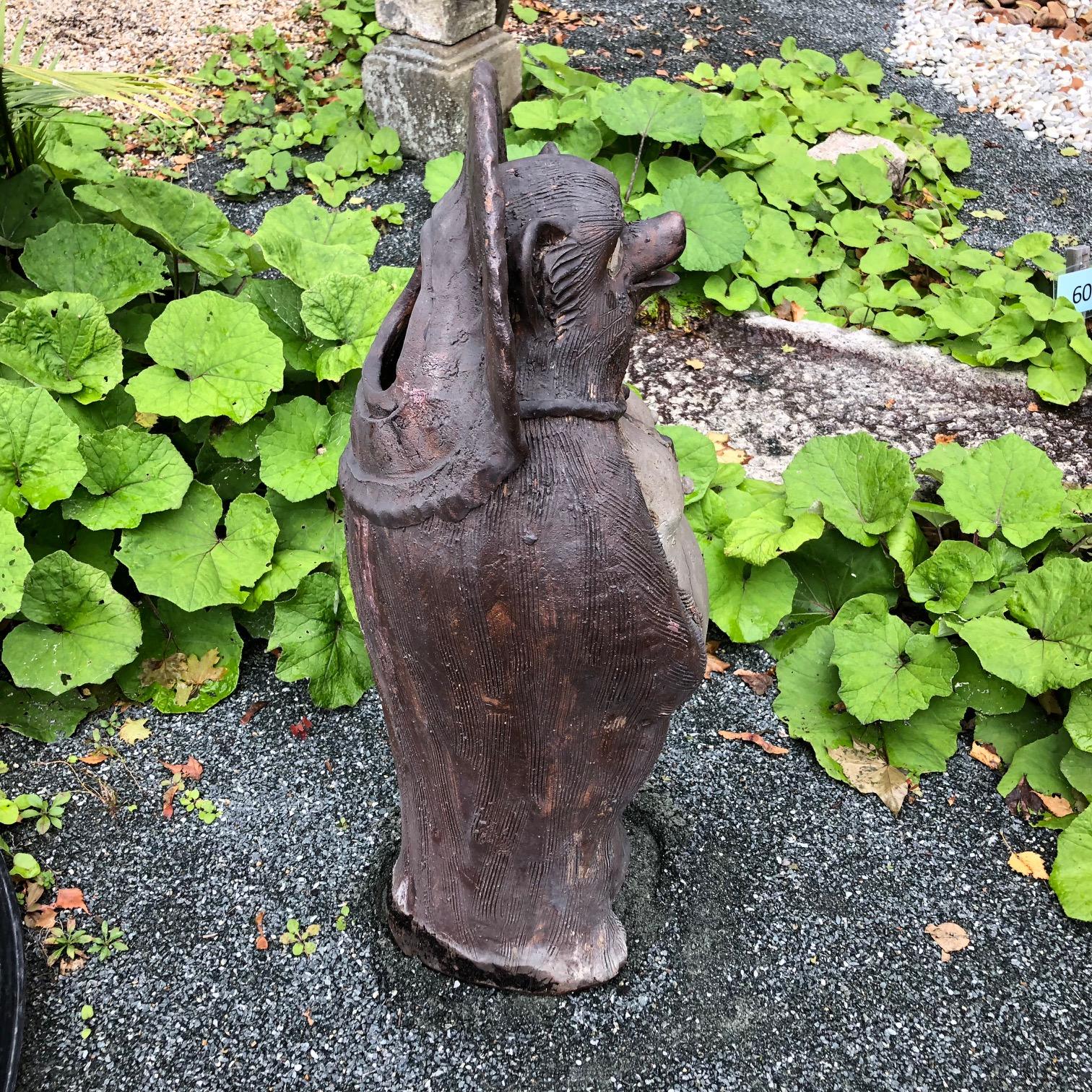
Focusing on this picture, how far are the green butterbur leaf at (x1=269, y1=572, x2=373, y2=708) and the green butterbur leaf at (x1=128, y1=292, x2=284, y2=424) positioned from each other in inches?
23.4

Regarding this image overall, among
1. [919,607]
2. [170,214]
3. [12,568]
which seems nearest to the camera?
[12,568]

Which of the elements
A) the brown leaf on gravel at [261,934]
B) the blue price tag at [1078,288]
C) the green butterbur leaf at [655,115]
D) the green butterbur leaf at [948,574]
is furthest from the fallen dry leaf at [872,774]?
the green butterbur leaf at [655,115]

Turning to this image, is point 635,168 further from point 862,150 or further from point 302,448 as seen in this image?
point 302,448

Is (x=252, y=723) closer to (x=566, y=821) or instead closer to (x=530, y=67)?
(x=566, y=821)

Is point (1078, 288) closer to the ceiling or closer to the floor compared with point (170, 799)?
closer to the ceiling

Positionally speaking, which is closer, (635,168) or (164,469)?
(164,469)

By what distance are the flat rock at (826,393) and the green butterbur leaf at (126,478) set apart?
1.96 meters

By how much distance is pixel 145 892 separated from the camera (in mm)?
2535

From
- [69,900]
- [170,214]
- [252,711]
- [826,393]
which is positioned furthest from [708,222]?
[69,900]

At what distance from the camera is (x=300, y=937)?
2.40 meters

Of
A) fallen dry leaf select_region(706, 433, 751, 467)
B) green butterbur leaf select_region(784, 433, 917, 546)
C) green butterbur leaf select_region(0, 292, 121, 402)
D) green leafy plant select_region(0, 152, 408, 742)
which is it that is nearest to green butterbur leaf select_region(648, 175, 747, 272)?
fallen dry leaf select_region(706, 433, 751, 467)

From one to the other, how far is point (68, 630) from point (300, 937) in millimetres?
1173

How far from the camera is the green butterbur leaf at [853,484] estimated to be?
3.14 metres

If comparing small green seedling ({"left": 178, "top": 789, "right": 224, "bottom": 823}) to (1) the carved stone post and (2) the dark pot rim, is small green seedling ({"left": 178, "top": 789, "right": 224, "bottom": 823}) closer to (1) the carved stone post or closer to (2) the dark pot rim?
(2) the dark pot rim
